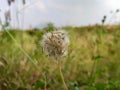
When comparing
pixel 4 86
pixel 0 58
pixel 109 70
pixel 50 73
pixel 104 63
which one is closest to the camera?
pixel 4 86

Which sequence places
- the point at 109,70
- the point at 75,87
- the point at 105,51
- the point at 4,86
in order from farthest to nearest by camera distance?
the point at 105,51
the point at 109,70
the point at 4,86
the point at 75,87

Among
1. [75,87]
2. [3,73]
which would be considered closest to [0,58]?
[3,73]

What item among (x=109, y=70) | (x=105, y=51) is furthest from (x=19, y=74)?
(x=105, y=51)

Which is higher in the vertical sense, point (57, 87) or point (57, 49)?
point (57, 49)

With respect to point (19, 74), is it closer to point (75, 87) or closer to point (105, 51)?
point (75, 87)

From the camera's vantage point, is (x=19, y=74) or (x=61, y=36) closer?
(x=61, y=36)

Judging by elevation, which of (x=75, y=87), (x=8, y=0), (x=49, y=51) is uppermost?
(x=8, y=0)
